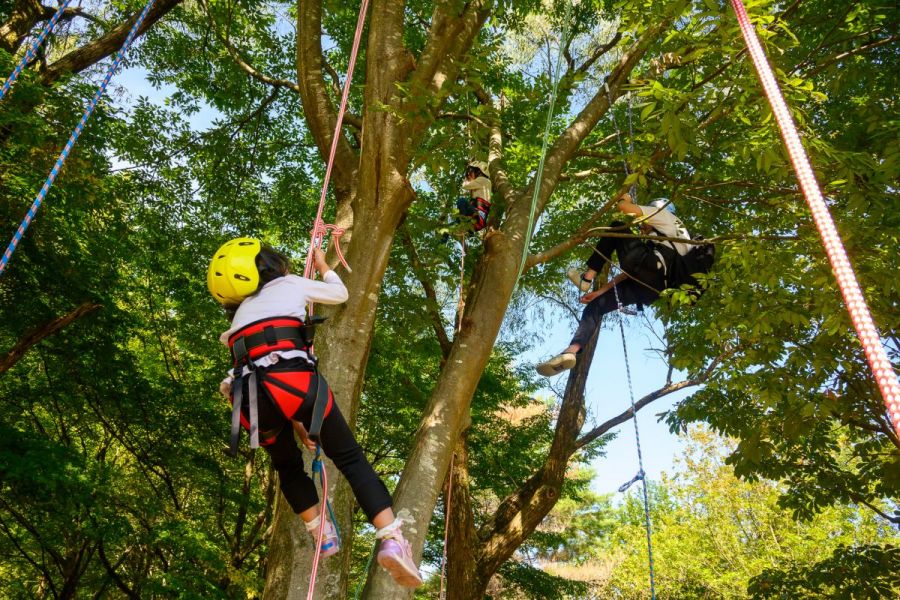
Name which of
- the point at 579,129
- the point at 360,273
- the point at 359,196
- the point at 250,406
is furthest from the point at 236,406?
the point at 579,129

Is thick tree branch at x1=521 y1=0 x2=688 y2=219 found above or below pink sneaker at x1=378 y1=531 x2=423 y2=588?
above

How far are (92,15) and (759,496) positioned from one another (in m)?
17.0

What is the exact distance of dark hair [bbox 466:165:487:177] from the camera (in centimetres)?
680

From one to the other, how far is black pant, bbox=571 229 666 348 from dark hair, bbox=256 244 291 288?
2.74 m

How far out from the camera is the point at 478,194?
672 cm

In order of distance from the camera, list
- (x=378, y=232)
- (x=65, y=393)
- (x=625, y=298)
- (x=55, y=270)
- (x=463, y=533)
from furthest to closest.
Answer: (x=65, y=393) → (x=55, y=270) → (x=463, y=533) → (x=625, y=298) → (x=378, y=232)

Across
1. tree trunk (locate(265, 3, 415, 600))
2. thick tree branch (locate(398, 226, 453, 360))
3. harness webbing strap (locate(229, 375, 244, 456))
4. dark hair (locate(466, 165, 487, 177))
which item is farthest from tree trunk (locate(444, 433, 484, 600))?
harness webbing strap (locate(229, 375, 244, 456))

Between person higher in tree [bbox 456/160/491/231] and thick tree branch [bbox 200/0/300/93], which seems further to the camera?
person higher in tree [bbox 456/160/491/231]

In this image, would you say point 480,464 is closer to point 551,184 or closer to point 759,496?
point 551,184

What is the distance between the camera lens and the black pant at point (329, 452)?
269cm

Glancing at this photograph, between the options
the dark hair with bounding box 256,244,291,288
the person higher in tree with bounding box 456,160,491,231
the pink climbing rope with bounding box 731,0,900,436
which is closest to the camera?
the pink climbing rope with bounding box 731,0,900,436

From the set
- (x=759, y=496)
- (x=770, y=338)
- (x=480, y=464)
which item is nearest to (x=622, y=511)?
(x=759, y=496)

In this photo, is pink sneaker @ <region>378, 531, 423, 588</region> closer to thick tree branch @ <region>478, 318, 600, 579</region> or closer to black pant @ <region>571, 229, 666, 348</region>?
black pant @ <region>571, 229, 666, 348</region>

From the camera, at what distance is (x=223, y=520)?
37.4 ft
